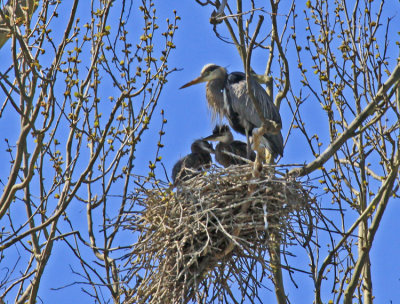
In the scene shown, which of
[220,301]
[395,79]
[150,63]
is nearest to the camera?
[220,301]

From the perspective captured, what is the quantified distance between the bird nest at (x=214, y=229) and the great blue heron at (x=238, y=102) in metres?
1.24

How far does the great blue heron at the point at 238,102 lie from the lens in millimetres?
6984

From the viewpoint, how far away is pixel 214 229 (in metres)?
5.31

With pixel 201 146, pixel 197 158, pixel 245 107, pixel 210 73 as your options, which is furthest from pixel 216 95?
pixel 197 158

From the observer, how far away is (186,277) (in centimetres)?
518

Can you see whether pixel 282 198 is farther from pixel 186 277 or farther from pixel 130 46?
pixel 130 46

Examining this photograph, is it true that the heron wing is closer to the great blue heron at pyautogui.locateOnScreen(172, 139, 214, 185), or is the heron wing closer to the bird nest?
the great blue heron at pyautogui.locateOnScreen(172, 139, 214, 185)

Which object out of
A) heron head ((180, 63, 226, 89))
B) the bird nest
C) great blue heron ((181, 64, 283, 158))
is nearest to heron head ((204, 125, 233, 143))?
great blue heron ((181, 64, 283, 158))

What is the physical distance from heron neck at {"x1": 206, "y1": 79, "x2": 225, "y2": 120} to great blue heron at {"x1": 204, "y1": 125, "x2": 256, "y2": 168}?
0.74 ft

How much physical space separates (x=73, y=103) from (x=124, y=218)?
104cm

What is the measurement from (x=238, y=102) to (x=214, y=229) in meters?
2.23

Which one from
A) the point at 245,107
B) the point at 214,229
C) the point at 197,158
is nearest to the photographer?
the point at 214,229

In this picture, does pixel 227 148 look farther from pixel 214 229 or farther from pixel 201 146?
pixel 214 229

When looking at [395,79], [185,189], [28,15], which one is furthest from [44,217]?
[395,79]
